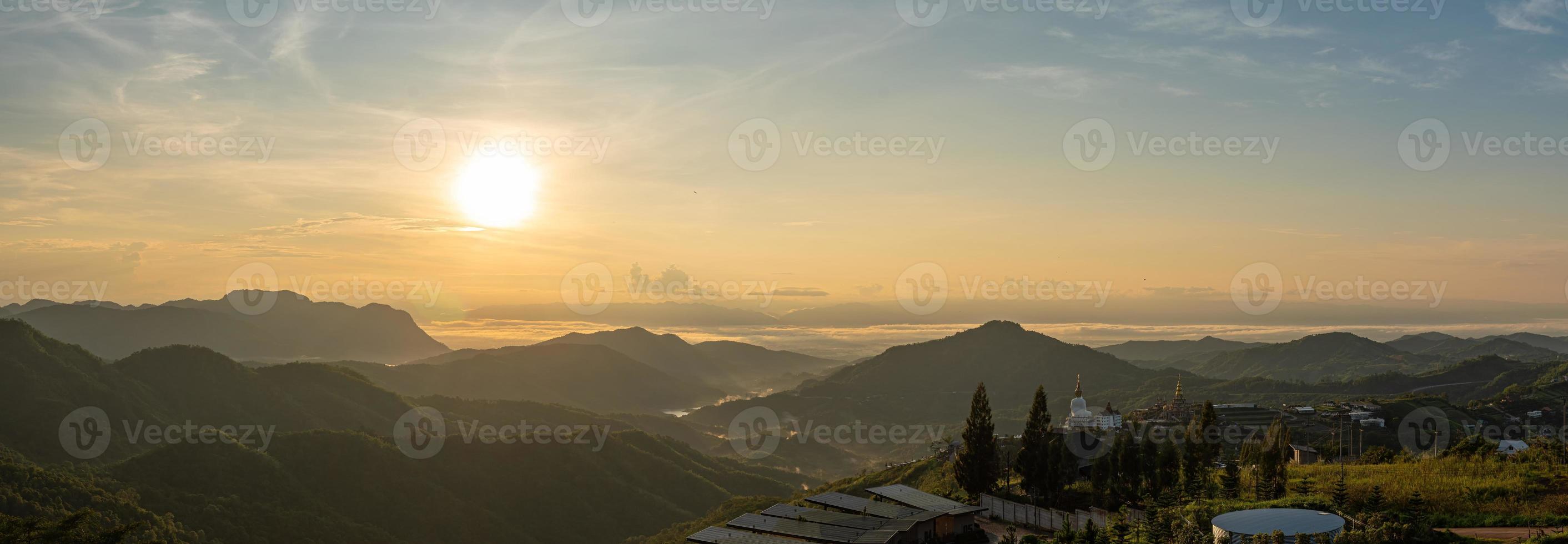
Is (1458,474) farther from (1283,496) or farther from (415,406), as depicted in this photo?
(415,406)

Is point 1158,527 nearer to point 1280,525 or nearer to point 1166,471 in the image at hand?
point 1280,525

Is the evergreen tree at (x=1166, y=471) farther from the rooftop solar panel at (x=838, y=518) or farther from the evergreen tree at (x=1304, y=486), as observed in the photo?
the rooftop solar panel at (x=838, y=518)

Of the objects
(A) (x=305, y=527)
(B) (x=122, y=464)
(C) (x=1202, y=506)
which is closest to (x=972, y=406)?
(C) (x=1202, y=506)

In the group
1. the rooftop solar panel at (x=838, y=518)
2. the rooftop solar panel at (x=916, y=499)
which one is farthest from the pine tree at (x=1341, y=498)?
the rooftop solar panel at (x=838, y=518)

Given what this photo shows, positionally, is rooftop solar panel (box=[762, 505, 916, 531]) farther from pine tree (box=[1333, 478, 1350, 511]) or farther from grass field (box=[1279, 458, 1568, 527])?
grass field (box=[1279, 458, 1568, 527])

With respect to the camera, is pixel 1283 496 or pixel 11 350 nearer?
pixel 1283 496

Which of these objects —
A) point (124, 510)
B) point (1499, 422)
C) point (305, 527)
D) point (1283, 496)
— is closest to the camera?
point (1283, 496)

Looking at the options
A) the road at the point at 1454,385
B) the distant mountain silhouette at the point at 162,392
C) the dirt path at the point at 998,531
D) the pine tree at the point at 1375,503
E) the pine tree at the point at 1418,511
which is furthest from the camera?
the road at the point at 1454,385
